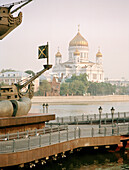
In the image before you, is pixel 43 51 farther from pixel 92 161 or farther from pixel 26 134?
pixel 92 161

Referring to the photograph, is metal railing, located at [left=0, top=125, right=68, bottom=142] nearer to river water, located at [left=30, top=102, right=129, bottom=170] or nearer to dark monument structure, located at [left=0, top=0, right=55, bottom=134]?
dark monument structure, located at [left=0, top=0, right=55, bottom=134]

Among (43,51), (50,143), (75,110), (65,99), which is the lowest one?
(75,110)

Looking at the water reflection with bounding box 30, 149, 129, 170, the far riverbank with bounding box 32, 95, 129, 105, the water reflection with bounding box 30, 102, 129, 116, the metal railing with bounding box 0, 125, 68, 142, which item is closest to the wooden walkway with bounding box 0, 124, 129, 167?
the metal railing with bounding box 0, 125, 68, 142

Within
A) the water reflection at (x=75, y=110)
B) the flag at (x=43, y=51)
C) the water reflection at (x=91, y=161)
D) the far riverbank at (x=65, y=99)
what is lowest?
the water reflection at (x=91, y=161)

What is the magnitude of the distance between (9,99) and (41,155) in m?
→ 5.70

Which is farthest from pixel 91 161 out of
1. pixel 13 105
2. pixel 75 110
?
pixel 75 110

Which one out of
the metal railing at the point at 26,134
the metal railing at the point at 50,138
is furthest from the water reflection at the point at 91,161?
the metal railing at the point at 26,134

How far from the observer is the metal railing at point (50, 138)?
22016 mm

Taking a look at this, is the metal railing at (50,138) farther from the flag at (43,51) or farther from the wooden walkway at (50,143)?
the flag at (43,51)

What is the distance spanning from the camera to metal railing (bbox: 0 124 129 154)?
72.2 feet

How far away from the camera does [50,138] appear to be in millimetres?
24000

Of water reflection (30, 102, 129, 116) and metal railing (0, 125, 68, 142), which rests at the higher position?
Answer: metal railing (0, 125, 68, 142)

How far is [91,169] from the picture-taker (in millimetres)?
25938

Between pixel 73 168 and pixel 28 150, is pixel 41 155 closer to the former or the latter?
pixel 28 150
